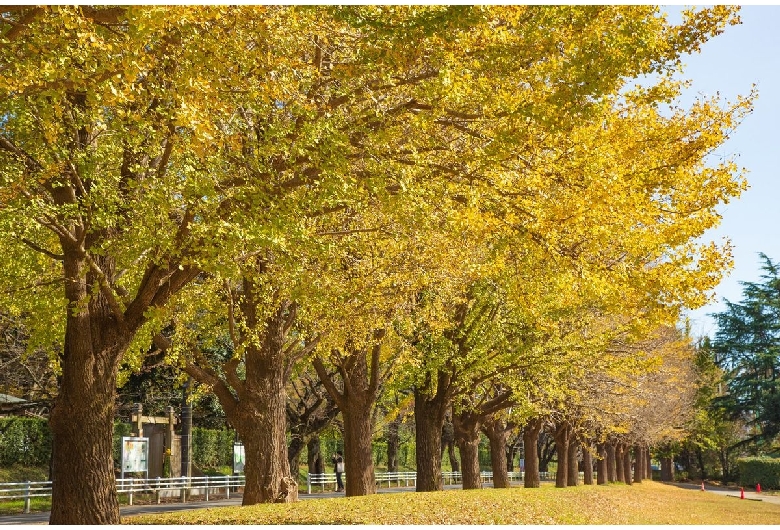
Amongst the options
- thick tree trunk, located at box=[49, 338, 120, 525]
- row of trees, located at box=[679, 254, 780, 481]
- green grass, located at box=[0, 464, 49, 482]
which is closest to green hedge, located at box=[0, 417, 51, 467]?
green grass, located at box=[0, 464, 49, 482]

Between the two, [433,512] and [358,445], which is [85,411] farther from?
[358,445]

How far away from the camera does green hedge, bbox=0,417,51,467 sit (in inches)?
1241

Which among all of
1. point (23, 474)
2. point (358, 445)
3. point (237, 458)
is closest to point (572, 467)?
point (237, 458)

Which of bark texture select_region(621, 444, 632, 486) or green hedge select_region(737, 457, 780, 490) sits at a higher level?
bark texture select_region(621, 444, 632, 486)

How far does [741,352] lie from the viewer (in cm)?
7244

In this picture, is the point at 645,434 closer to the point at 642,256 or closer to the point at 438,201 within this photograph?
the point at 642,256

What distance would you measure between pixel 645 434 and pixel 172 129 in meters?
38.0

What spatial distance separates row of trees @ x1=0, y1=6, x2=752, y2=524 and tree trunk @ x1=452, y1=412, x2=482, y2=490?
11885mm

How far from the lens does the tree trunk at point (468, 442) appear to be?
28219 millimetres

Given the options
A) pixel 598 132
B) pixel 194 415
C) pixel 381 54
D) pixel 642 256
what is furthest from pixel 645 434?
pixel 381 54

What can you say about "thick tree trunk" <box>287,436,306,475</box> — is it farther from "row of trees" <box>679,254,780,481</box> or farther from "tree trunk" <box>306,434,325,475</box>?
"row of trees" <box>679,254,780,481</box>

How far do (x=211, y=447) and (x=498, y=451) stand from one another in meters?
15.1

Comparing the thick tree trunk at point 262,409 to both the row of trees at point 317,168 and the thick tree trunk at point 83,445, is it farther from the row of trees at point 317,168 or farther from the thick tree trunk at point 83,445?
the thick tree trunk at point 83,445

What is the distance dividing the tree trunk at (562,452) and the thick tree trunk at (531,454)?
7.64ft
